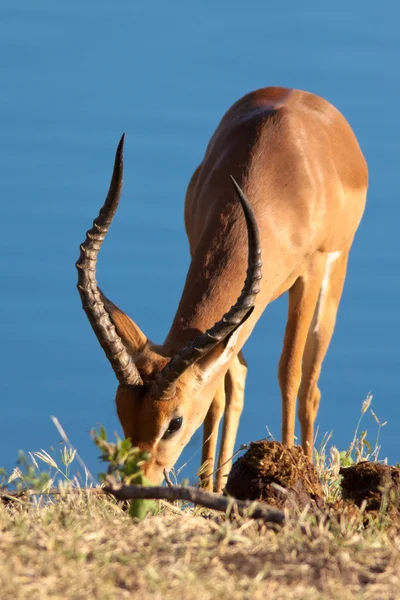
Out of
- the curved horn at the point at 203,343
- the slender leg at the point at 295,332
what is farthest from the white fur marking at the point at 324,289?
the curved horn at the point at 203,343

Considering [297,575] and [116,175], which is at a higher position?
[116,175]

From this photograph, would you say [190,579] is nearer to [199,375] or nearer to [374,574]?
[374,574]

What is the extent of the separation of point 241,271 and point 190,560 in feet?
10.5

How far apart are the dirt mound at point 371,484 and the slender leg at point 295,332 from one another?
243 centimetres

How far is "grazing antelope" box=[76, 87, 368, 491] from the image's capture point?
18.6 feet

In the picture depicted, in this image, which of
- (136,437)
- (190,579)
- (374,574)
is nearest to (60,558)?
(190,579)

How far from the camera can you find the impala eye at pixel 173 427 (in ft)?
19.0

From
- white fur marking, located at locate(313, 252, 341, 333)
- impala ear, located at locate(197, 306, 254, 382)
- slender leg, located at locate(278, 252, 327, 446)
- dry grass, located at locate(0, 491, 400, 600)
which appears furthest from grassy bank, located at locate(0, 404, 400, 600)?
white fur marking, located at locate(313, 252, 341, 333)

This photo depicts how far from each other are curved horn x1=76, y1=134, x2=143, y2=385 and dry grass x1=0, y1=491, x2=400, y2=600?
1.76m

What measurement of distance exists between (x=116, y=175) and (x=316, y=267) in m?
2.44

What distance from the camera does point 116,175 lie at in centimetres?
539

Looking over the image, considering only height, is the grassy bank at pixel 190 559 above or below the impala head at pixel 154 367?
below

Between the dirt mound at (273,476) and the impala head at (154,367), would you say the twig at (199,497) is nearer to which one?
the dirt mound at (273,476)

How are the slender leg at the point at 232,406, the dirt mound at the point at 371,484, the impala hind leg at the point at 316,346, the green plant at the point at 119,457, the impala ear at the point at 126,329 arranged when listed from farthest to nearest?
1. the impala hind leg at the point at 316,346
2. the slender leg at the point at 232,406
3. the impala ear at the point at 126,329
4. the dirt mound at the point at 371,484
5. the green plant at the point at 119,457
